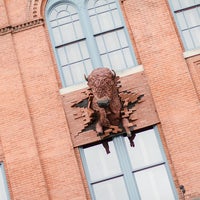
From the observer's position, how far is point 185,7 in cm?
1298

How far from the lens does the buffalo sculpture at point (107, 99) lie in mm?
11109

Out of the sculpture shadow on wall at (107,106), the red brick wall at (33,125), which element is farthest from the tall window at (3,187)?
the sculpture shadow on wall at (107,106)

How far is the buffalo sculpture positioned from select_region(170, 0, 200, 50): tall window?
8.27 ft

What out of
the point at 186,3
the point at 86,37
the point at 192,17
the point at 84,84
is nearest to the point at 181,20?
the point at 192,17

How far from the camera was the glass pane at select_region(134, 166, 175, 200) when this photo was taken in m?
11.3

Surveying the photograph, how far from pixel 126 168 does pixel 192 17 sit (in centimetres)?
479

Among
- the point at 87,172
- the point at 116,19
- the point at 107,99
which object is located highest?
the point at 116,19

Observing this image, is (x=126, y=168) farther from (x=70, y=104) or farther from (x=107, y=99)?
(x=70, y=104)

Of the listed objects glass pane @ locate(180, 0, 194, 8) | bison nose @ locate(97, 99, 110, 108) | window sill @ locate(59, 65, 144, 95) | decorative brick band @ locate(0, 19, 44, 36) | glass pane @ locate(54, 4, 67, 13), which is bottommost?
bison nose @ locate(97, 99, 110, 108)

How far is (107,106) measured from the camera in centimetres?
1091

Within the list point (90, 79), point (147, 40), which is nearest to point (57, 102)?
point (90, 79)

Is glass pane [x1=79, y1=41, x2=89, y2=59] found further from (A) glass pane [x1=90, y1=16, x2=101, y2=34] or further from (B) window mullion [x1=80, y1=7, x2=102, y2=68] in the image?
(A) glass pane [x1=90, y1=16, x2=101, y2=34]

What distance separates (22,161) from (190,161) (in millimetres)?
4309

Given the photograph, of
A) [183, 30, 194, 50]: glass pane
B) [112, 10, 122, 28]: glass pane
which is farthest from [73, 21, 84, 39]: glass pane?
[183, 30, 194, 50]: glass pane
